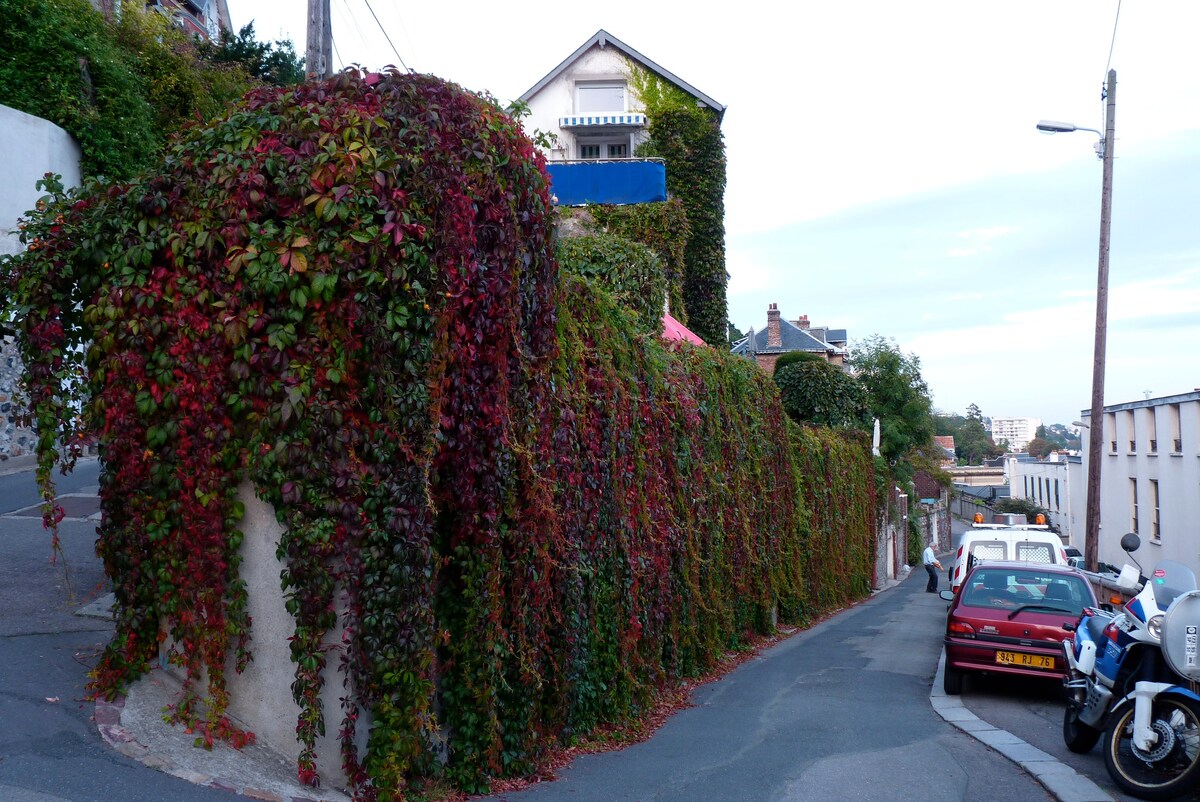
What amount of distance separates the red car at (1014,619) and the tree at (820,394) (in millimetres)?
21899

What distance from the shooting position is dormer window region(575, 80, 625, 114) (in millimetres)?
32219

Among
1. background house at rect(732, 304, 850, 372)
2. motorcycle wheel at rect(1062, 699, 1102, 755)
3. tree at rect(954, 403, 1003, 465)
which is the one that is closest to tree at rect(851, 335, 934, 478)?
background house at rect(732, 304, 850, 372)

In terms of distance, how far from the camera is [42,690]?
6.24m

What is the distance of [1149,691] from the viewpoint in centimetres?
685

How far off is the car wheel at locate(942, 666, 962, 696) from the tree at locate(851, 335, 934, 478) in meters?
45.5

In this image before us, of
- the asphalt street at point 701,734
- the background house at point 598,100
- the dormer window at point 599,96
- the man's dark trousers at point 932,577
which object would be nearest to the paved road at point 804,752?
the asphalt street at point 701,734

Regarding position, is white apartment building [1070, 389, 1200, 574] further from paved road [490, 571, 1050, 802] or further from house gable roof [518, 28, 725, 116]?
paved road [490, 571, 1050, 802]

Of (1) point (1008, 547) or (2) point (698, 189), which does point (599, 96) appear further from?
(1) point (1008, 547)

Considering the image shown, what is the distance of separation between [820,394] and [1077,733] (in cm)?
2593

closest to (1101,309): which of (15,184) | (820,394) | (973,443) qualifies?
(820,394)

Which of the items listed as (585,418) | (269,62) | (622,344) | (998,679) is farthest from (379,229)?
(269,62)

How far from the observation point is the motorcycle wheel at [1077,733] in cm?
807

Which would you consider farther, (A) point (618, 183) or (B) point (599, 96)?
(B) point (599, 96)

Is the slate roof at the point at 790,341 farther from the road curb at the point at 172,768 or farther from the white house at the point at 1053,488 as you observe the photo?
the road curb at the point at 172,768
